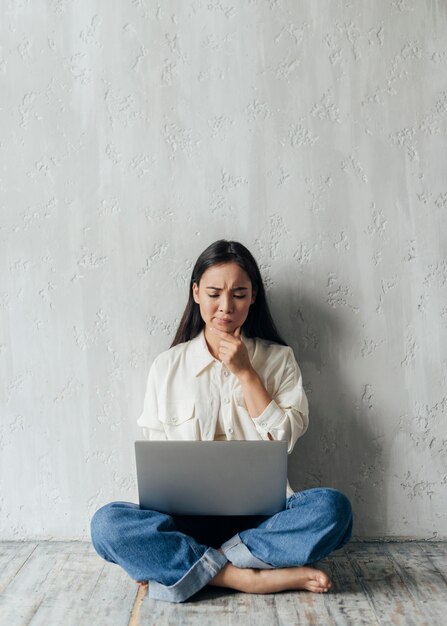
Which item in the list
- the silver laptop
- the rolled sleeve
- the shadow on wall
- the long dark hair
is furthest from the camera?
the shadow on wall

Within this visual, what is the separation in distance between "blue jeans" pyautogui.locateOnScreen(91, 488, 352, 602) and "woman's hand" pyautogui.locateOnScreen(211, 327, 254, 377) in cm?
40

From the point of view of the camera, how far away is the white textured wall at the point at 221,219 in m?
2.45

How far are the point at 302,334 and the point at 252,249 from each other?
0.31 metres

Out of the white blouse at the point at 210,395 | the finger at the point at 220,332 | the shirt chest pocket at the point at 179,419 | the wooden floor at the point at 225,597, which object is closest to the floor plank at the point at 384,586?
the wooden floor at the point at 225,597

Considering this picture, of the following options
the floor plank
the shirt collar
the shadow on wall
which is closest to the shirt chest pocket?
the shirt collar

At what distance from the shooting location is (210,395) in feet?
7.74

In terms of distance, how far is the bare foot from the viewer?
206cm

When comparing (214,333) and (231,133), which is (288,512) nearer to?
(214,333)

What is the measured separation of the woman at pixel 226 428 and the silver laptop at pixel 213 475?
3.0 inches

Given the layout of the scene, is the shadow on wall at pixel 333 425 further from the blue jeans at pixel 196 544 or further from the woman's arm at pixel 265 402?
the blue jeans at pixel 196 544

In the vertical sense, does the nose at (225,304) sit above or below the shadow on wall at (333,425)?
above

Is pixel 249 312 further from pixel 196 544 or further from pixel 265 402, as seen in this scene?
pixel 196 544

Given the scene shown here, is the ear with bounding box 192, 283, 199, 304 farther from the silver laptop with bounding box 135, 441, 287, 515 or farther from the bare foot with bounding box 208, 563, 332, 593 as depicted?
the bare foot with bounding box 208, 563, 332, 593

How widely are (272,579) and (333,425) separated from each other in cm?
60
